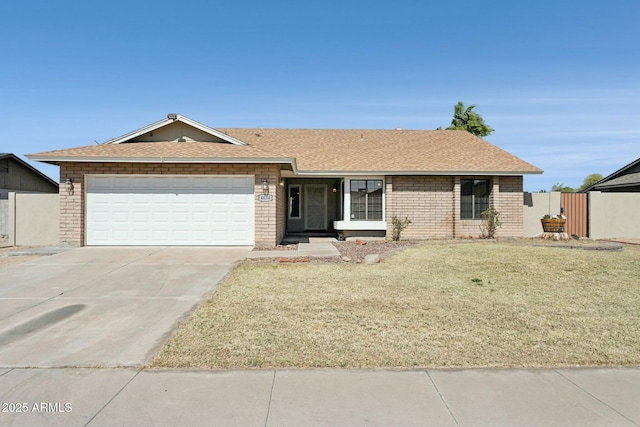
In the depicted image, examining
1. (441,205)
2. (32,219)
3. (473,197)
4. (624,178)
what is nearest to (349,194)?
(441,205)

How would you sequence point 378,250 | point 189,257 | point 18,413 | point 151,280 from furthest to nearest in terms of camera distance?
point 378,250 → point 189,257 → point 151,280 → point 18,413

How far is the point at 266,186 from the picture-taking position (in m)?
13.0

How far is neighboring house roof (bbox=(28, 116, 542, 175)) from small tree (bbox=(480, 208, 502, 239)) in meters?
1.69

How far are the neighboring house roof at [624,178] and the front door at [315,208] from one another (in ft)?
58.1

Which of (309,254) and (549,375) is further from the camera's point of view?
(309,254)

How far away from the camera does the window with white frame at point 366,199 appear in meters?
16.6

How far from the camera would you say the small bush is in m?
16.2

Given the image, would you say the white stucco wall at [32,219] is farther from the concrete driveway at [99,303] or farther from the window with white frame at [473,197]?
the window with white frame at [473,197]

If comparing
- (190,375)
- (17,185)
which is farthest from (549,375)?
(17,185)

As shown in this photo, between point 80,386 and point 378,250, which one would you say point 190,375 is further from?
point 378,250

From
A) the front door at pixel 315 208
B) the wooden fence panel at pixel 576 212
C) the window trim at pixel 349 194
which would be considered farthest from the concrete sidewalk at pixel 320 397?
the front door at pixel 315 208

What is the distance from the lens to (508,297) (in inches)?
275

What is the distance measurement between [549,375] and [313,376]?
2.34 meters

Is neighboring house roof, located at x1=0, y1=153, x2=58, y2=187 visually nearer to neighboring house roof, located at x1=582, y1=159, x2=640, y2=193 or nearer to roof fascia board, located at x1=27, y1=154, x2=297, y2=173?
roof fascia board, located at x1=27, y1=154, x2=297, y2=173
